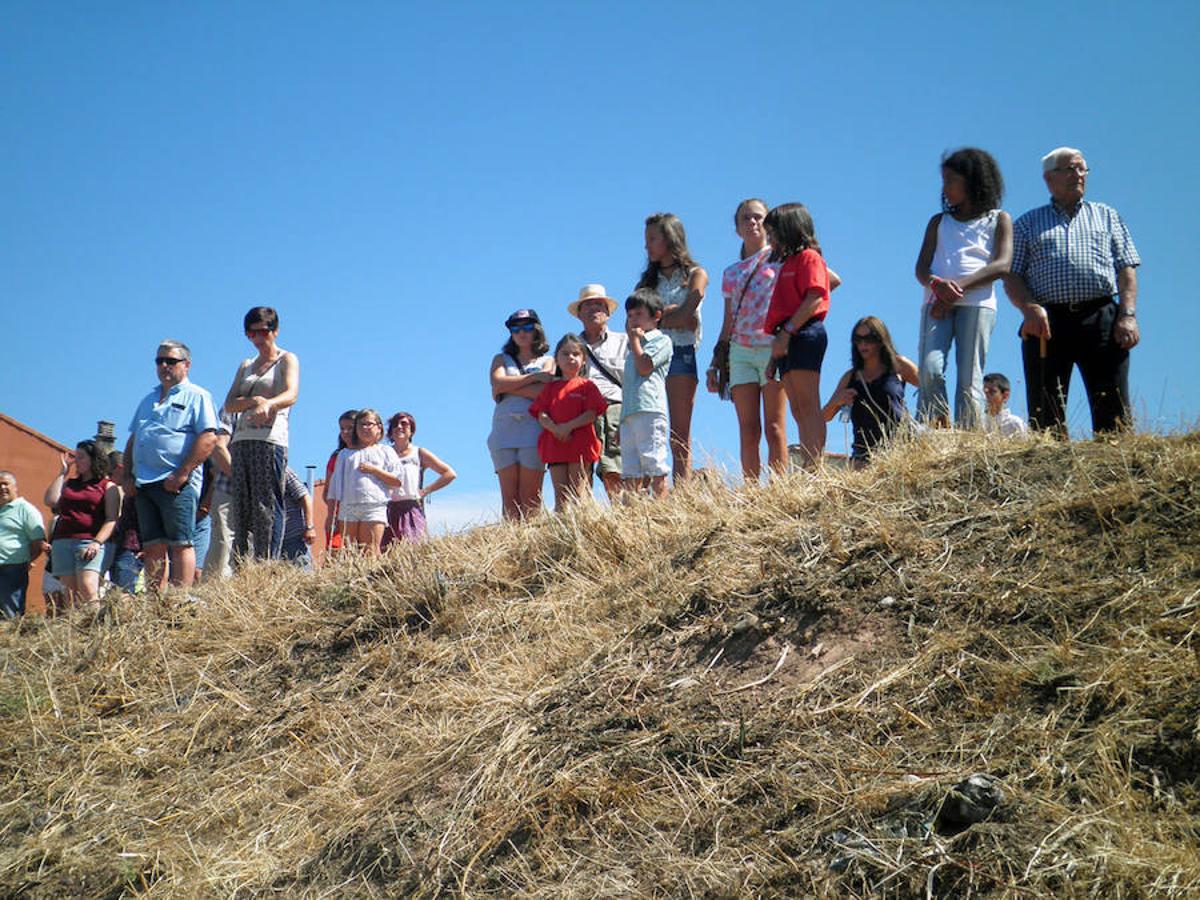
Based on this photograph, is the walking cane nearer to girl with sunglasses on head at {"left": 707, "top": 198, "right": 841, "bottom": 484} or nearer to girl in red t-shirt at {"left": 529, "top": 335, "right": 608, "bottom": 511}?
girl with sunglasses on head at {"left": 707, "top": 198, "right": 841, "bottom": 484}

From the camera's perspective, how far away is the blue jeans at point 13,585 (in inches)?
392

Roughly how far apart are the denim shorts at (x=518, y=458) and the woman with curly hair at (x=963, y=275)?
2917mm

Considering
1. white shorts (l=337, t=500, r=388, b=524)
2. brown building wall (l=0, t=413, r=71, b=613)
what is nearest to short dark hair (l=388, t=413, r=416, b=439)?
white shorts (l=337, t=500, r=388, b=524)

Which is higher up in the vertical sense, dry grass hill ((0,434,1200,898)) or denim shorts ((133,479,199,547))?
denim shorts ((133,479,199,547))

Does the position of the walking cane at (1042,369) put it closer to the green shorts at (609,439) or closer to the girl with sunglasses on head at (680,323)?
the girl with sunglasses on head at (680,323)

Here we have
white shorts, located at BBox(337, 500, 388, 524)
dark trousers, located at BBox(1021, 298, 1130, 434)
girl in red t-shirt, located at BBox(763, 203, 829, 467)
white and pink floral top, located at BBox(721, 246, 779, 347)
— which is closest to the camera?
dark trousers, located at BBox(1021, 298, 1130, 434)

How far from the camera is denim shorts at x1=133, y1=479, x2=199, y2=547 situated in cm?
836

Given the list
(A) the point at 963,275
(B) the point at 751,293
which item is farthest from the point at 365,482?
(A) the point at 963,275

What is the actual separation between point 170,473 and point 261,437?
0.79 metres

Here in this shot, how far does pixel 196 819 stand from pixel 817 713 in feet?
9.27

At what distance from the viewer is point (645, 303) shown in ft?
26.9

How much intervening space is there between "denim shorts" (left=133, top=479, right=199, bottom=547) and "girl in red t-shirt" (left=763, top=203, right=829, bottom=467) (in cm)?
427

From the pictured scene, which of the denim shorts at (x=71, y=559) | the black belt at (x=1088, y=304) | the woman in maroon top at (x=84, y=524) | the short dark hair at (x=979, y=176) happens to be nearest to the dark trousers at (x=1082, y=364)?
the black belt at (x=1088, y=304)

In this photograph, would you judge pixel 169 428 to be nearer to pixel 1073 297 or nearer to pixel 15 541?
pixel 15 541
